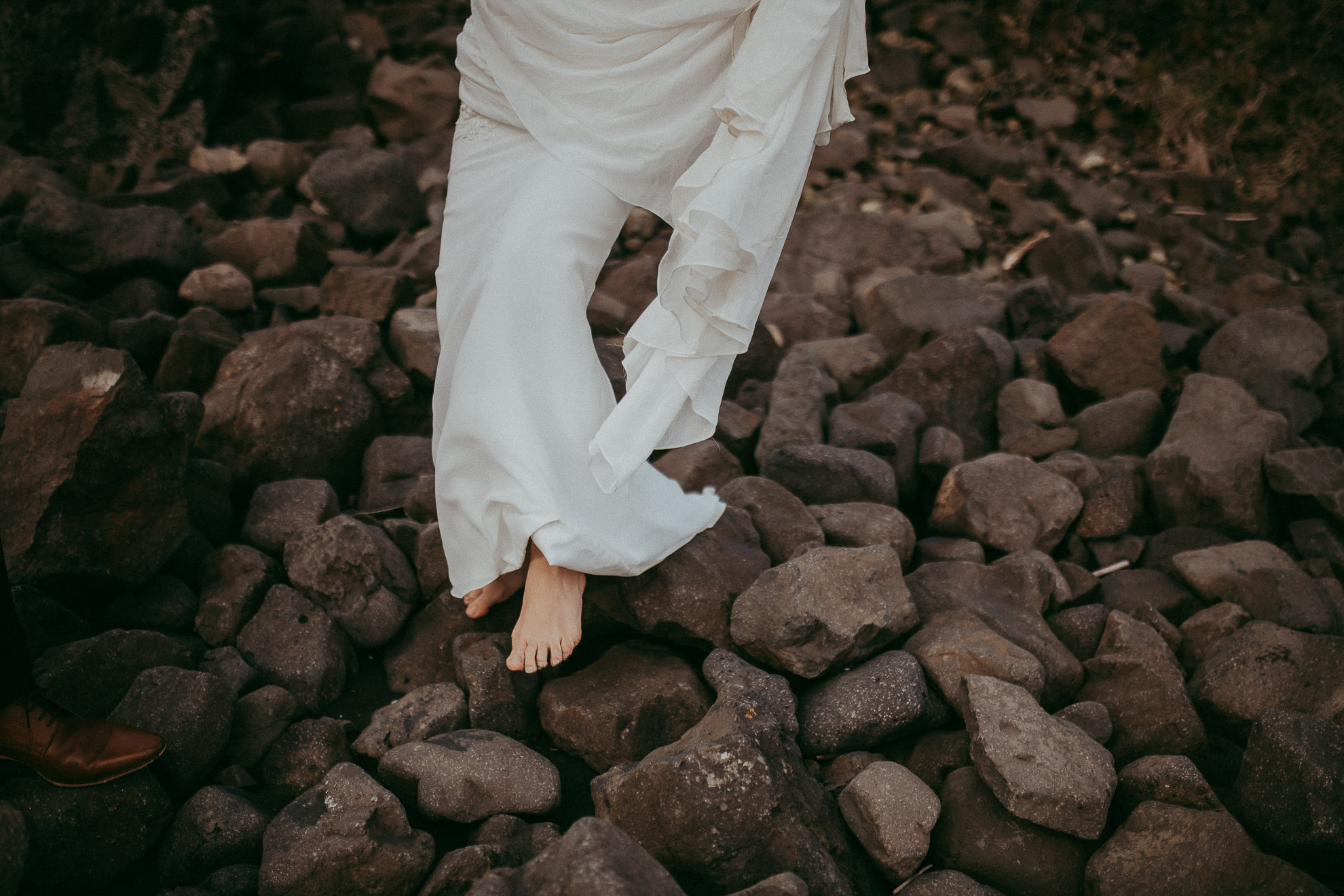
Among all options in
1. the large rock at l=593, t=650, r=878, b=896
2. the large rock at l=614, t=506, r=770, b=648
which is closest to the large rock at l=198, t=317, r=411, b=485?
the large rock at l=614, t=506, r=770, b=648

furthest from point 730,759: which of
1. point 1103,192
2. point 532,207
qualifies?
point 1103,192

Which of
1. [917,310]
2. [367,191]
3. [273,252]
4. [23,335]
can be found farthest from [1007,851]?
[367,191]

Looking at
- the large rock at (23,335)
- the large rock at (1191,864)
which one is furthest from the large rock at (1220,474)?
the large rock at (23,335)

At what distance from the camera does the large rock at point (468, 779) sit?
67.1 inches

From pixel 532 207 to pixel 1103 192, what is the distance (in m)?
4.70

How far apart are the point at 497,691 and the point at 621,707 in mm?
260

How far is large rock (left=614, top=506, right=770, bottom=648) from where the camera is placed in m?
2.04

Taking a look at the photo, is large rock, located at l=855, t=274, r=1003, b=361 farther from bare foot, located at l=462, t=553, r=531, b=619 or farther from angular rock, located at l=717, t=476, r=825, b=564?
bare foot, located at l=462, t=553, r=531, b=619

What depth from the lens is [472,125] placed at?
2.18 m

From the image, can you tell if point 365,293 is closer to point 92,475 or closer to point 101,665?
point 92,475

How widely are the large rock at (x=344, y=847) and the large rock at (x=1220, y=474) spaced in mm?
2294

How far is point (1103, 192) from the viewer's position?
5555mm

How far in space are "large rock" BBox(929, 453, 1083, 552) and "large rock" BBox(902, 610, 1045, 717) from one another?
56 cm

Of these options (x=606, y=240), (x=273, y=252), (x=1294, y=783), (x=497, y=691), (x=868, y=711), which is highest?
(x=606, y=240)
